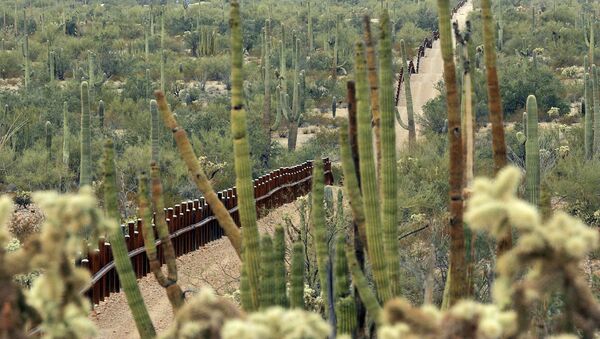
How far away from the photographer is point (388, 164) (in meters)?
6.12

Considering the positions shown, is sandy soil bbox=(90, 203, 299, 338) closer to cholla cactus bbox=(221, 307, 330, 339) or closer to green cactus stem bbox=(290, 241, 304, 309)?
green cactus stem bbox=(290, 241, 304, 309)

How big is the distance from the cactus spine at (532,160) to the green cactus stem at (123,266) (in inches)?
202

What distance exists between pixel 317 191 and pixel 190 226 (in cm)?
815

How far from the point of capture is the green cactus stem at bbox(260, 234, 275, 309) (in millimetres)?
5773

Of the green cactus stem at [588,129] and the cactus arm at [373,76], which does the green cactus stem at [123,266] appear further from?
the green cactus stem at [588,129]

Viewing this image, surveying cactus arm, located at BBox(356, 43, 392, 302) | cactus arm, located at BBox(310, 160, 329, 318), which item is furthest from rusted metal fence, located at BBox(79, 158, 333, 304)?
cactus arm, located at BBox(356, 43, 392, 302)

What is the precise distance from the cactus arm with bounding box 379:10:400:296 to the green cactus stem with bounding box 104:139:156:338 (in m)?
1.50

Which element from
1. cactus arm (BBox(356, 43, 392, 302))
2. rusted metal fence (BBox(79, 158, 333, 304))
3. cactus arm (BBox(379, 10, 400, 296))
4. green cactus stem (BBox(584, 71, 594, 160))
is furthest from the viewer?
green cactus stem (BBox(584, 71, 594, 160))

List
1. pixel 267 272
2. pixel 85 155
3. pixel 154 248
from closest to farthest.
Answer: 1. pixel 267 272
2. pixel 154 248
3. pixel 85 155

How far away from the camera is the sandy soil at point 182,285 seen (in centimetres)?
1091

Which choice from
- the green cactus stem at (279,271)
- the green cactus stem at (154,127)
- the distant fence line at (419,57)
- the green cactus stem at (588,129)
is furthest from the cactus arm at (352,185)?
the distant fence line at (419,57)

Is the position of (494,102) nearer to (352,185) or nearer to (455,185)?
(455,185)

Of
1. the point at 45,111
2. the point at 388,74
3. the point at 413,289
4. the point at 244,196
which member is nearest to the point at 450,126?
the point at 388,74

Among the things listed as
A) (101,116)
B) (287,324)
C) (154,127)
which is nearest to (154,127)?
(154,127)
